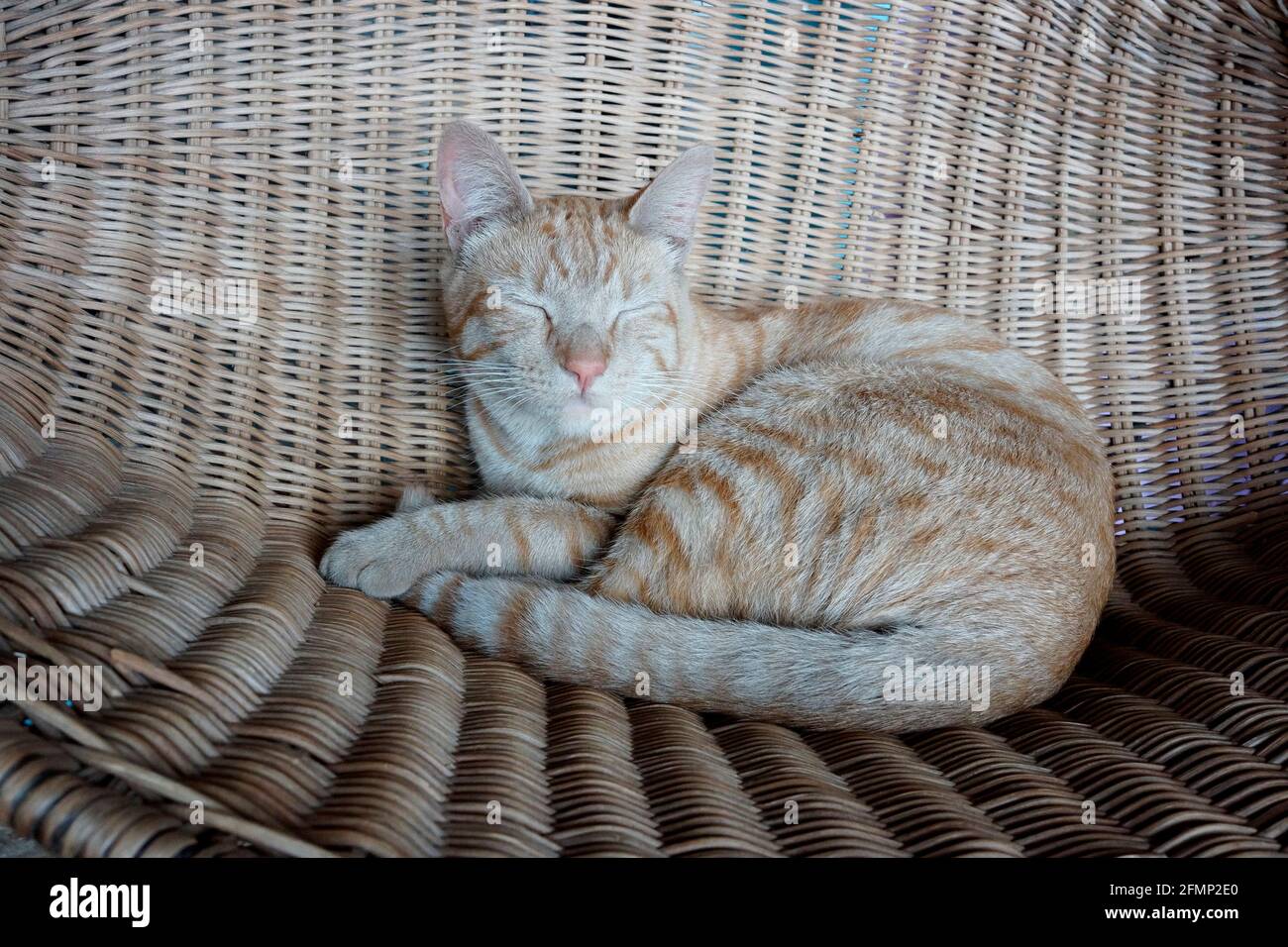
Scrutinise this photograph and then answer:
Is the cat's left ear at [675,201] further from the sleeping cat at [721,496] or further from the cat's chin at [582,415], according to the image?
the cat's chin at [582,415]

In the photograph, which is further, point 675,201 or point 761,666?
point 675,201

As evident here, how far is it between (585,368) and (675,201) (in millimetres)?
546

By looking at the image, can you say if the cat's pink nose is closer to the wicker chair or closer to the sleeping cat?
the sleeping cat

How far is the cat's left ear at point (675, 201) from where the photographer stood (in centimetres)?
213

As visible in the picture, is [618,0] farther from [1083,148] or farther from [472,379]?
[1083,148]

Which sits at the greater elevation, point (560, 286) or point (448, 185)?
point (448, 185)

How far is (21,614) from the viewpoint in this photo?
1356 mm

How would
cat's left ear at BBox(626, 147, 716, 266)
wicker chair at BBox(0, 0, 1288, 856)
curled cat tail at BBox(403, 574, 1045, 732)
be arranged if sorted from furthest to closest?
cat's left ear at BBox(626, 147, 716, 266), curled cat tail at BBox(403, 574, 1045, 732), wicker chair at BBox(0, 0, 1288, 856)

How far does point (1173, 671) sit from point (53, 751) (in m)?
2.07

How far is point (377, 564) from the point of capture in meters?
2.07

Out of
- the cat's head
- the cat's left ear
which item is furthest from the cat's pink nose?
the cat's left ear

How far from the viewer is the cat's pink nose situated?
6.52 feet

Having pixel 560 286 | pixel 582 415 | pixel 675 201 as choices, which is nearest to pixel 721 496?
pixel 582 415

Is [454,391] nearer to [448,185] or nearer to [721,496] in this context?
[448,185]
